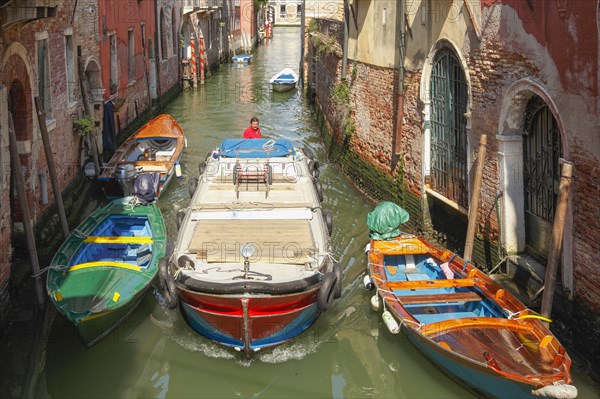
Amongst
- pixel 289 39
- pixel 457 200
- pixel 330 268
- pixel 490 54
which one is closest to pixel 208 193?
pixel 330 268

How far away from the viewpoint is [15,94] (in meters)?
8.36

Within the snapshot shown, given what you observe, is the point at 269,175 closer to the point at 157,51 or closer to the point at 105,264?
the point at 105,264

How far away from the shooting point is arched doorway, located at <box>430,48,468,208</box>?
795 centimetres

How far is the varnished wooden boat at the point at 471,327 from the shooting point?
5.04 m

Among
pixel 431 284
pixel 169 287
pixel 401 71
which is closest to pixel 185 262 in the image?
pixel 169 287

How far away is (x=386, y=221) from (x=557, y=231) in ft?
8.57

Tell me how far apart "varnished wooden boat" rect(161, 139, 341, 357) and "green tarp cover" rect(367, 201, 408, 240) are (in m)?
0.63

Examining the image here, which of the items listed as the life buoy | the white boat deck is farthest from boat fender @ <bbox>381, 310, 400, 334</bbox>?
the life buoy

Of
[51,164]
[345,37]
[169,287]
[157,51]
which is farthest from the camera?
[157,51]

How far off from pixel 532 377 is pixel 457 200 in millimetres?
3576

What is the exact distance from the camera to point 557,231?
548 cm

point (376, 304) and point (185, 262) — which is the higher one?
point (185, 262)

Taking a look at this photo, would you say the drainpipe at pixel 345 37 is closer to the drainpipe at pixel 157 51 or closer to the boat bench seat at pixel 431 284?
the boat bench seat at pixel 431 284

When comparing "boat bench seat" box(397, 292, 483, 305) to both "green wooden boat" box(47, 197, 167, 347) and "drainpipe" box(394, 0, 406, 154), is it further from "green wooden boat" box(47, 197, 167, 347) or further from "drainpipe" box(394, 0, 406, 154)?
"drainpipe" box(394, 0, 406, 154)
